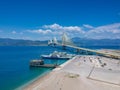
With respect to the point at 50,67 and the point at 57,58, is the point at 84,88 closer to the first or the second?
the point at 50,67

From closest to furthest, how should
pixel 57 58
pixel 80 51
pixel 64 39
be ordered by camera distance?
pixel 57 58
pixel 80 51
pixel 64 39

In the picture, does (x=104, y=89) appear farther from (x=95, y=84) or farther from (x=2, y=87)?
(x=2, y=87)

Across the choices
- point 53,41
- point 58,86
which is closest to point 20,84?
point 58,86

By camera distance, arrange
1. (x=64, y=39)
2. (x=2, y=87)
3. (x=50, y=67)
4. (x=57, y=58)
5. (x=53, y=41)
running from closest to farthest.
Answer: (x=2, y=87) → (x=50, y=67) → (x=57, y=58) → (x=64, y=39) → (x=53, y=41)

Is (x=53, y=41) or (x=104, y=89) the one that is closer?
(x=104, y=89)

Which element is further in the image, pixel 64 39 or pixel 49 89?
pixel 64 39

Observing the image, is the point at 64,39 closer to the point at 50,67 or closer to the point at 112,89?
the point at 50,67

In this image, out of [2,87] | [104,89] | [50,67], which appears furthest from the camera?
[50,67]

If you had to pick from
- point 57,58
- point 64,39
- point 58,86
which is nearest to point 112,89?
point 58,86

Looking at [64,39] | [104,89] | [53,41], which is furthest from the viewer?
[53,41]
